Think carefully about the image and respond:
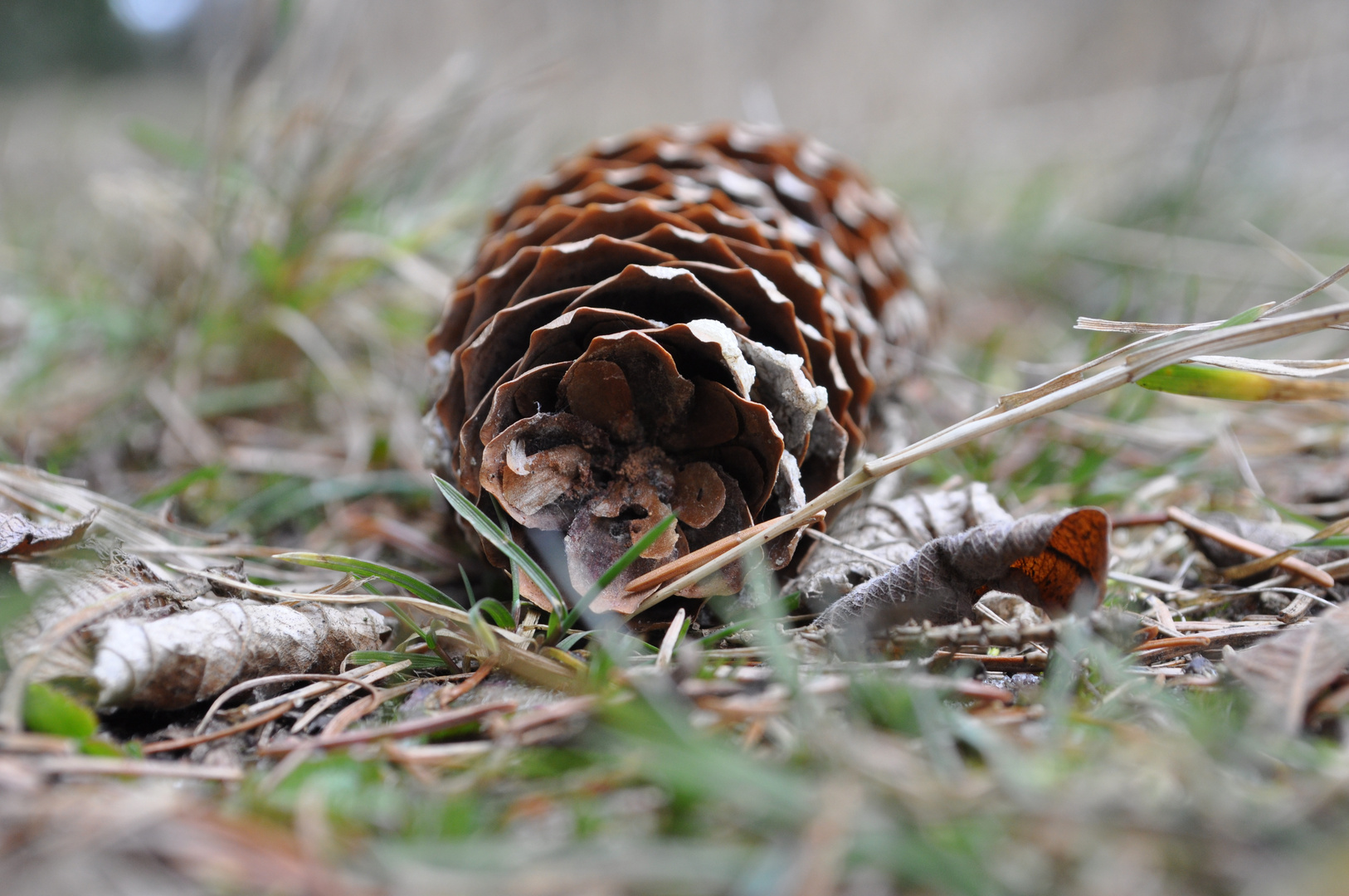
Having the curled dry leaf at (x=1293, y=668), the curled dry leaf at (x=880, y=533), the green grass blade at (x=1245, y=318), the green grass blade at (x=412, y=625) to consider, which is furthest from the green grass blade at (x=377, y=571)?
the green grass blade at (x=1245, y=318)

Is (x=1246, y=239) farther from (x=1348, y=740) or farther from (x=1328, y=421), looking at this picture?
(x=1348, y=740)

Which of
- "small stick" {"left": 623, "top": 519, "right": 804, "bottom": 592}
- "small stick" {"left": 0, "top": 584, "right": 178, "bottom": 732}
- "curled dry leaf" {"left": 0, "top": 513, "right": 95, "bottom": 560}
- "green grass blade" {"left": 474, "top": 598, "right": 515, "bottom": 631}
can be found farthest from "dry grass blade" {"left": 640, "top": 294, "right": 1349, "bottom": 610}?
"curled dry leaf" {"left": 0, "top": 513, "right": 95, "bottom": 560}

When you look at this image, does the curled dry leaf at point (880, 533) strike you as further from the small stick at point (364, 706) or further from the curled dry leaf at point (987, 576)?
the small stick at point (364, 706)

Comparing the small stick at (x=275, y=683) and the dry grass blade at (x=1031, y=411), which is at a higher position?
the dry grass blade at (x=1031, y=411)

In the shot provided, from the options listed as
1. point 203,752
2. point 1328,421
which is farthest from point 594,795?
point 1328,421

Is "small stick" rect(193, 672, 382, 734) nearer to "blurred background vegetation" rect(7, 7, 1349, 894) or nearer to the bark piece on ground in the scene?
the bark piece on ground

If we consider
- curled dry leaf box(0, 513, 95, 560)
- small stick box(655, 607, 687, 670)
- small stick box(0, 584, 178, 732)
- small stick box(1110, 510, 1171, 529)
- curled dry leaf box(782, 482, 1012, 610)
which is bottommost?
small stick box(1110, 510, 1171, 529)
